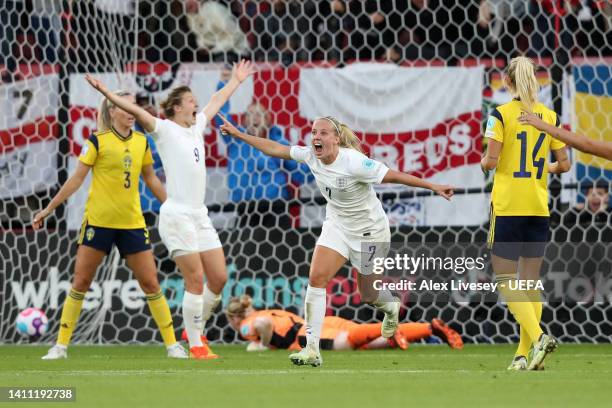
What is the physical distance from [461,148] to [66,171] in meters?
3.92

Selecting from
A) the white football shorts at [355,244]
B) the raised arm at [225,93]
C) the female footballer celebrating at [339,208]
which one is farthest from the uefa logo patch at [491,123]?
the raised arm at [225,93]

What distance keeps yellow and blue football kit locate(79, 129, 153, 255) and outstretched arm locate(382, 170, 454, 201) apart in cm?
233

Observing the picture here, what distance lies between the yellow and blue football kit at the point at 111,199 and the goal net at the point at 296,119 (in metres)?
2.42

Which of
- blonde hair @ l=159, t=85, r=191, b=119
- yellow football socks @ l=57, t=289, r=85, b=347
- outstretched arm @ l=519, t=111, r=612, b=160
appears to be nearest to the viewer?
outstretched arm @ l=519, t=111, r=612, b=160

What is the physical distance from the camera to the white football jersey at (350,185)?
841cm

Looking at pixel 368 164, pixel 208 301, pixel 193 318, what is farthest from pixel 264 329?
pixel 368 164

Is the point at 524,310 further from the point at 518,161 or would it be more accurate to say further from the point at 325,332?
the point at 325,332

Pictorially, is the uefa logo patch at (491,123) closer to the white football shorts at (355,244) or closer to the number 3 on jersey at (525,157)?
the number 3 on jersey at (525,157)

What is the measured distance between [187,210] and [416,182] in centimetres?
217

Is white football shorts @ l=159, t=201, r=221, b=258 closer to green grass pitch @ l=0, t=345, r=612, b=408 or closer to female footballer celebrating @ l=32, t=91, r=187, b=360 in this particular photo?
female footballer celebrating @ l=32, t=91, r=187, b=360

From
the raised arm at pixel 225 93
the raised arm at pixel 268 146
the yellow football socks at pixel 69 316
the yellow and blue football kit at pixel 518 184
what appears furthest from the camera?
the raised arm at pixel 225 93

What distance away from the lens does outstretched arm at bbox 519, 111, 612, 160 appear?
7.01 metres

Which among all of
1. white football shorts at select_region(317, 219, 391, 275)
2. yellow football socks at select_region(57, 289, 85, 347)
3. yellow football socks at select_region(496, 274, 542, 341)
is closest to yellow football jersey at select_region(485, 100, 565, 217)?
yellow football socks at select_region(496, 274, 542, 341)

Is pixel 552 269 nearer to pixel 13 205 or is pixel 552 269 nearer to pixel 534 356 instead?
pixel 534 356
